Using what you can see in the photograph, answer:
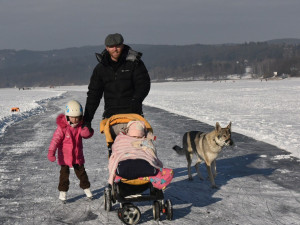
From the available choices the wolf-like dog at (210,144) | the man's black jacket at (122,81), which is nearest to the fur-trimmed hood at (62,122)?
the man's black jacket at (122,81)

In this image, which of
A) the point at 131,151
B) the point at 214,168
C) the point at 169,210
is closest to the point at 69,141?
the point at 131,151

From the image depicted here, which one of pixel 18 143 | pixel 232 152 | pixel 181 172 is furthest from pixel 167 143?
pixel 18 143

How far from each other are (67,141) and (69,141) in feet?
0.10

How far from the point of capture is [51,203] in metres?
6.36

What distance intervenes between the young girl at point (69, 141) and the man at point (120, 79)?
190mm

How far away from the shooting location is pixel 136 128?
5.52m

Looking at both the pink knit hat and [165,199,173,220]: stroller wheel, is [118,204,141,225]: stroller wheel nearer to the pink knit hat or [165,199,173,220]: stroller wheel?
[165,199,173,220]: stroller wheel

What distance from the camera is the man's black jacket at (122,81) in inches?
238

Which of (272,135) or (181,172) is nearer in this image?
(181,172)

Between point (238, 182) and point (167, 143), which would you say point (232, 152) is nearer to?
point (167, 143)

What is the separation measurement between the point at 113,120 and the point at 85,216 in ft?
4.54

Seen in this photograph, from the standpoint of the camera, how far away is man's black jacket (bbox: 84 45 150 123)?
604 cm

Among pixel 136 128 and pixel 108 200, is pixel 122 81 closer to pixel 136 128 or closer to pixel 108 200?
pixel 136 128

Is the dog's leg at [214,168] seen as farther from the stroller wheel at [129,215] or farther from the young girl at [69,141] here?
the stroller wheel at [129,215]
